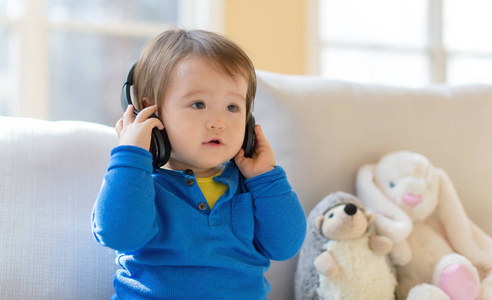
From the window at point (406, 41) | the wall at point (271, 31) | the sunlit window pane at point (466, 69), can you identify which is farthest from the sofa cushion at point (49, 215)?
the sunlit window pane at point (466, 69)

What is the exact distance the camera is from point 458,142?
1.46 meters

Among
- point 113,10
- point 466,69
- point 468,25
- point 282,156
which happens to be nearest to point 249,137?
point 282,156

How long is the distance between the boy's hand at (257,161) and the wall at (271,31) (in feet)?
4.36

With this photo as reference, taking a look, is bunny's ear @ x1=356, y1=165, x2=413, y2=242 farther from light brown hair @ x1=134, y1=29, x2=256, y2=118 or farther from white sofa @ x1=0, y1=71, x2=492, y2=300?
light brown hair @ x1=134, y1=29, x2=256, y2=118

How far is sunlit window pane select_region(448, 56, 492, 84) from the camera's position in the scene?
3119 millimetres

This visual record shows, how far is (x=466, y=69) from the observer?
3.14 metres

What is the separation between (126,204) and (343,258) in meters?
0.56

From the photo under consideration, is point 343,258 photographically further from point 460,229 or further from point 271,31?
point 271,31

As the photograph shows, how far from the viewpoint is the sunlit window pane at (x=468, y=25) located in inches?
123

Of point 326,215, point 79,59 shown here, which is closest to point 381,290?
point 326,215

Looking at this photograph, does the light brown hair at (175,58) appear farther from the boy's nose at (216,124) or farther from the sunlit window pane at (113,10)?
the sunlit window pane at (113,10)

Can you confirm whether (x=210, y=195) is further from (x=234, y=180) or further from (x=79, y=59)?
(x=79, y=59)

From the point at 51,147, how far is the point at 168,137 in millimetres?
305

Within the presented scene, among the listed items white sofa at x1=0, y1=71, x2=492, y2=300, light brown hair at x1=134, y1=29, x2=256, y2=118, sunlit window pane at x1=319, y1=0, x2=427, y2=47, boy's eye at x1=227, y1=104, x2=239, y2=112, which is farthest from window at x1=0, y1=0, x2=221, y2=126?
boy's eye at x1=227, y1=104, x2=239, y2=112
